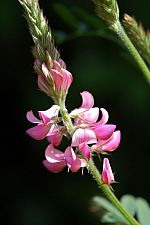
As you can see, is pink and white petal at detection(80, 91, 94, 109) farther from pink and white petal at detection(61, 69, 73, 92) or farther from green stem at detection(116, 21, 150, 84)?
green stem at detection(116, 21, 150, 84)

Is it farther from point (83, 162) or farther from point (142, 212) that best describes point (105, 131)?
point (142, 212)

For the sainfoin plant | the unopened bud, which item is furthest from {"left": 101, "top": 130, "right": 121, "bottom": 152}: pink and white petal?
the unopened bud

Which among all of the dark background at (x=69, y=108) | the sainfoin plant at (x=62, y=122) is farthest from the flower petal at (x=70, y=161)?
the dark background at (x=69, y=108)

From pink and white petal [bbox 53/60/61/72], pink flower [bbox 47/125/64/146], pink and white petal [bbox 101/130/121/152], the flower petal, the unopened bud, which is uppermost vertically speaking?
the unopened bud

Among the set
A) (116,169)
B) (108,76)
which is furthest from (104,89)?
(116,169)

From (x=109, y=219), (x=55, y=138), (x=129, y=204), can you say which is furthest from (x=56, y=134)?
(x=129, y=204)

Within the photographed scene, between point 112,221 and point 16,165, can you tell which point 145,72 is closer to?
point 112,221

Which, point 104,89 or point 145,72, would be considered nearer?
point 145,72

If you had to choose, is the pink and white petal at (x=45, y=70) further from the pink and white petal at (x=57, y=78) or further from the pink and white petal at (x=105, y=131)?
the pink and white petal at (x=105, y=131)
